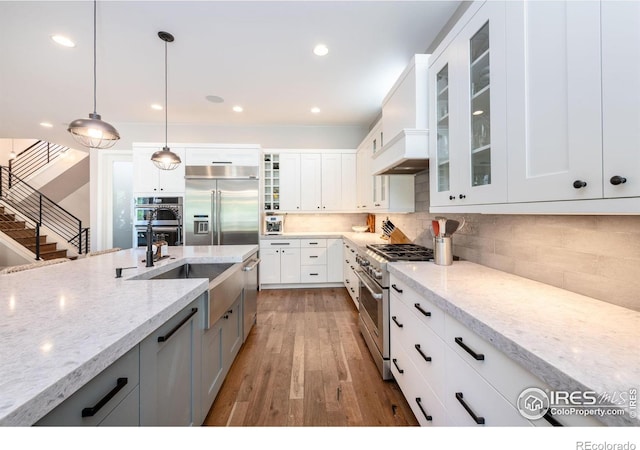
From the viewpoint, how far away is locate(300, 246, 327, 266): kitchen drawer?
170 inches

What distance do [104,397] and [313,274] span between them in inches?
144

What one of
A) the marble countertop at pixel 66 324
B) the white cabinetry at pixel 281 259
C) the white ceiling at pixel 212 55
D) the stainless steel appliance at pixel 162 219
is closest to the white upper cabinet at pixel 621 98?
the marble countertop at pixel 66 324

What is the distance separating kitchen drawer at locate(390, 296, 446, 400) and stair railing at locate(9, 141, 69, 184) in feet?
32.0

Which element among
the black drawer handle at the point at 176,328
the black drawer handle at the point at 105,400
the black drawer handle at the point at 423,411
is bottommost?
the black drawer handle at the point at 423,411

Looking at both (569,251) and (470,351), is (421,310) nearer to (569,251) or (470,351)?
(470,351)

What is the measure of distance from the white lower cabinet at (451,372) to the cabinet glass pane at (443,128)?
769 millimetres

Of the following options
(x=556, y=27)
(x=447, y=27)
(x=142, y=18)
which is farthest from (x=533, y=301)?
(x=142, y=18)

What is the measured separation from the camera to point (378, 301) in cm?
201

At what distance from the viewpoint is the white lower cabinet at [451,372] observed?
803 millimetres

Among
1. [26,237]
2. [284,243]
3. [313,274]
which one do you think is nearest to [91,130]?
[284,243]

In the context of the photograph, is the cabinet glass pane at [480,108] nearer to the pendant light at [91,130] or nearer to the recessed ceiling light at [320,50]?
the recessed ceiling light at [320,50]

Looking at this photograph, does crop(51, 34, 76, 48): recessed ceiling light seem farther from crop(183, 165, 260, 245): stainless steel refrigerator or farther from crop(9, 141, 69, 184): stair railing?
crop(9, 141, 69, 184): stair railing
